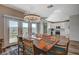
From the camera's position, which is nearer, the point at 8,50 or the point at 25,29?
the point at 8,50

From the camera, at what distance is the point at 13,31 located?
1.46 m

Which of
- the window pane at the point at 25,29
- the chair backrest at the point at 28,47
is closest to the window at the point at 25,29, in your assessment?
the window pane at the point at 25,29

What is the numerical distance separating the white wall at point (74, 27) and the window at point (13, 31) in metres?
0.90

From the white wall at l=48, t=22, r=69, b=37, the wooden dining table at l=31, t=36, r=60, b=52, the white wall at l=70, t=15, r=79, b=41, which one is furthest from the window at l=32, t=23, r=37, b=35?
the white wall at l=70, t=15, r=79, b=41

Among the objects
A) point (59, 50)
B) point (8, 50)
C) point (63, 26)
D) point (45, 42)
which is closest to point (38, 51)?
point (45, 42)

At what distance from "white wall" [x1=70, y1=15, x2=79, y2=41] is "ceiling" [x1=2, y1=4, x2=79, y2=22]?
0.26 feet

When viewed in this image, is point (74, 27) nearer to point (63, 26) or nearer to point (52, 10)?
point (63, 26)

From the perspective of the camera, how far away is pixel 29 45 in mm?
1491

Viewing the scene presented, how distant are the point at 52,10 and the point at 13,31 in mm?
724

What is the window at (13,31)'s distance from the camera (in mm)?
1421
